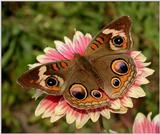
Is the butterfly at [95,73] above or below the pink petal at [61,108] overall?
above

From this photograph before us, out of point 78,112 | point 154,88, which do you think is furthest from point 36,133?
point 78,112

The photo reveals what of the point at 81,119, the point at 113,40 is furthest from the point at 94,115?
the point at 113,40

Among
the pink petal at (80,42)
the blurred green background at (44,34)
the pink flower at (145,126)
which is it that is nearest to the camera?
the pink flower at (145,126)

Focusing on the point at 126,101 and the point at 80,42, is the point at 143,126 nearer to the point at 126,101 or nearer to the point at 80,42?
the point at 126,101

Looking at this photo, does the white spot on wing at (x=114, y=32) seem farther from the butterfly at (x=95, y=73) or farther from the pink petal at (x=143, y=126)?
the pink petal at (x=143, y=126)

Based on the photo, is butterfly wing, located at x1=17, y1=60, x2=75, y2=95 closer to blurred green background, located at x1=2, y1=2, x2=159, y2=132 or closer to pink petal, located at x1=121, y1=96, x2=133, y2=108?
pink petal, located at x1=121, y1=96, x2=133, y2=108

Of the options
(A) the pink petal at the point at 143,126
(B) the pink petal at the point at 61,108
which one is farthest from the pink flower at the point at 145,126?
(B) the pink petal at the point at 61,108

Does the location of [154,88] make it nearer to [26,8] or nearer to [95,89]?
[26,8]
